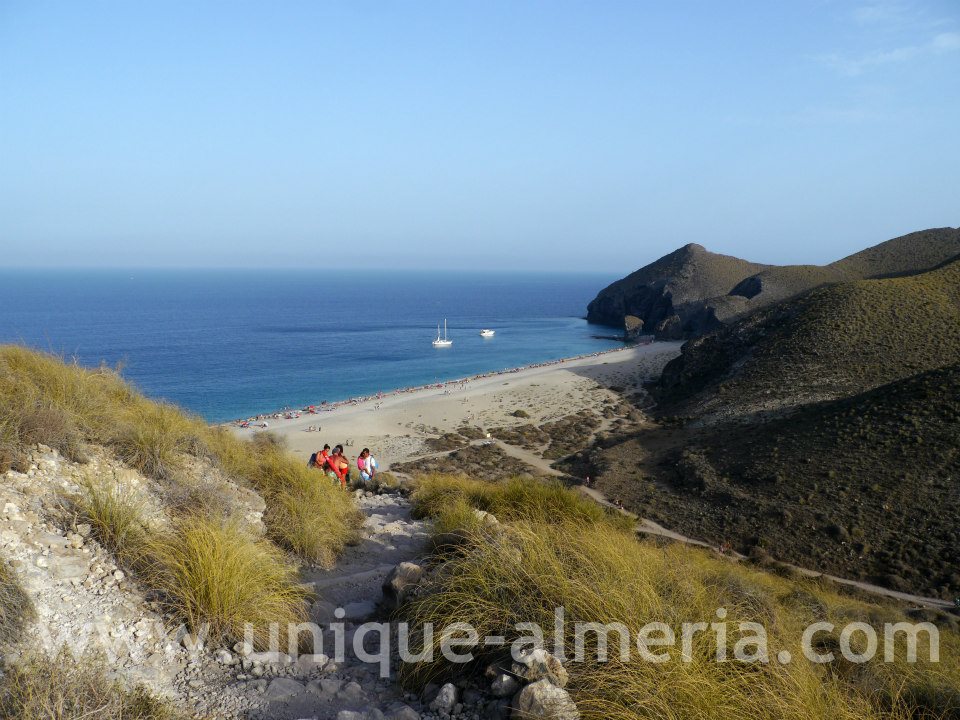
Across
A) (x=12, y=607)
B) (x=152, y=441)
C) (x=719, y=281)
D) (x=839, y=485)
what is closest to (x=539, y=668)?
(x=12, y=607)

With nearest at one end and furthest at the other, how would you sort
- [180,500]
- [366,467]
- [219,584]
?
[219,584] → [180,500] → [366,467]

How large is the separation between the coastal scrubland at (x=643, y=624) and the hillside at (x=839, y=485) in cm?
1078

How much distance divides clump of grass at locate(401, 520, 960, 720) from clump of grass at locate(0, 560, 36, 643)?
2373 mm

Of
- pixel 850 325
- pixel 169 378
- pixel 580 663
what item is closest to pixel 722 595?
pixel 580 663

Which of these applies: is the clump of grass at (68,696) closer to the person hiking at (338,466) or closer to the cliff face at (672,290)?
the person hiking at (338,466)

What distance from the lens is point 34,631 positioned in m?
3.54

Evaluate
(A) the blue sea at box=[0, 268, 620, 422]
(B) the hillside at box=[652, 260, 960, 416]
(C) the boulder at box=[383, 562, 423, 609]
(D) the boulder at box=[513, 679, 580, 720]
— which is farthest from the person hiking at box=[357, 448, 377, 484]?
(B) the hillside at box=[652, 260, 960, 416]

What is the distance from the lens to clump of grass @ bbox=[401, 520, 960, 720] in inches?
129

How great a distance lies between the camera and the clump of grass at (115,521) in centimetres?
470

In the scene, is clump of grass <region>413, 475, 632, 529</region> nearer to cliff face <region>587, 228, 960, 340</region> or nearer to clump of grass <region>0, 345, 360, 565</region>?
clump of grass <region>0, 345, 360, 565</region>

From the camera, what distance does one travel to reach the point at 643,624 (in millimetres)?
3818

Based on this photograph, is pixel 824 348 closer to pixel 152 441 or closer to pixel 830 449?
pixel 830 449

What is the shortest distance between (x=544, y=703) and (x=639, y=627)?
92 centimetres

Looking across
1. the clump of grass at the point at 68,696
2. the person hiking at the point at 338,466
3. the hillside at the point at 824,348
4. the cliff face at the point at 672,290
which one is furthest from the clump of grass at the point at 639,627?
the cliff face at the point at 672,290
